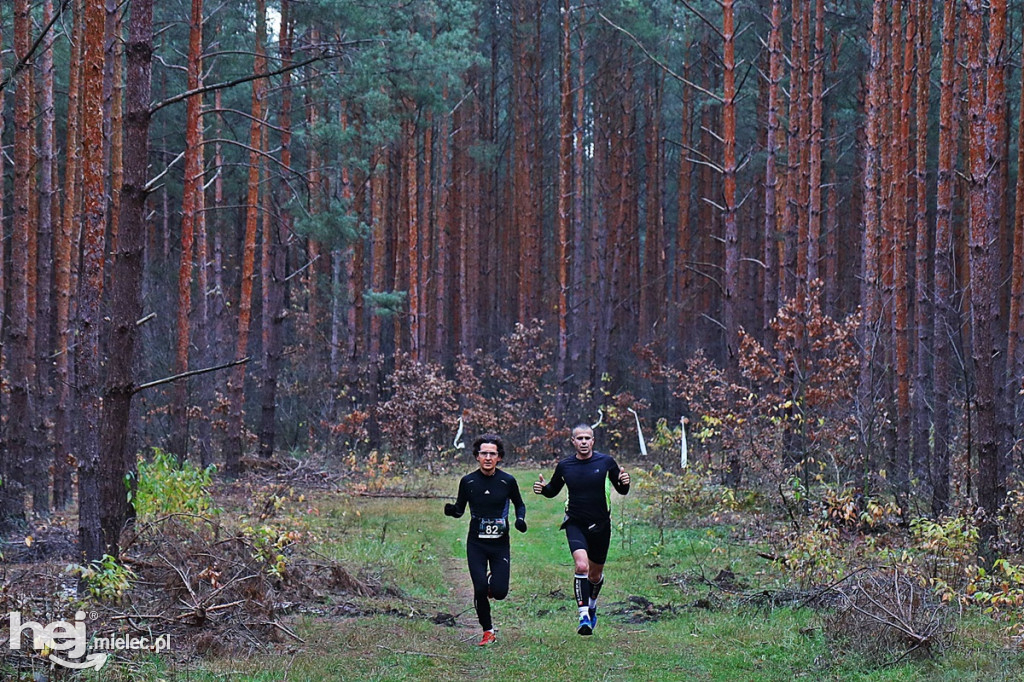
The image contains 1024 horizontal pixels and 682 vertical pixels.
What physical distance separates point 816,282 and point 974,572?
25.7 feet

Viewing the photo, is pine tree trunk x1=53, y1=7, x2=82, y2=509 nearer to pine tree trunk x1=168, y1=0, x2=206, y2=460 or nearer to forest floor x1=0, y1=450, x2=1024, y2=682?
pine tree trunk x1=168, y1=0, x2=206, y2=460

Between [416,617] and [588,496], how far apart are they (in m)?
2.27

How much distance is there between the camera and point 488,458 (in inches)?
374

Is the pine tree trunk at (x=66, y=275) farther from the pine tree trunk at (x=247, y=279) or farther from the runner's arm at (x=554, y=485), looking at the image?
the runner's arm at (x=554, y=485)

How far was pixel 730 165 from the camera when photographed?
19.5 metres

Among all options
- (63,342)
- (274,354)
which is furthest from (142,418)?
(63,342)

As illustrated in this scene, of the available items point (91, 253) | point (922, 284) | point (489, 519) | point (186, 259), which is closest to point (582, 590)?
point (489, 519)

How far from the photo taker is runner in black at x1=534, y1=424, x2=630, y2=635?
972 centimetres

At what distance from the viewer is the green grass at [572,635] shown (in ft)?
26.8

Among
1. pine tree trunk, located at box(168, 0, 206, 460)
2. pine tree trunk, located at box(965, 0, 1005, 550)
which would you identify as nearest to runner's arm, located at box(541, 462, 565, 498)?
pine tree trunk, located at box(965, 0, 1005, 550)

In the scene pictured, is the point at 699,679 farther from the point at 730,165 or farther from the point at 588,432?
the point at 730,165

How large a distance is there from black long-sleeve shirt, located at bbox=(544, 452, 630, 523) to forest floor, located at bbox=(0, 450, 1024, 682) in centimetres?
116

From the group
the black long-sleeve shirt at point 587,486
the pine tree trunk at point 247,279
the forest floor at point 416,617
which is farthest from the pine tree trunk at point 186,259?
the black long-sleeve shirt at point 587,486

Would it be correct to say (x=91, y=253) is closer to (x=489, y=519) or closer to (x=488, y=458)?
(x=488, y=458)
